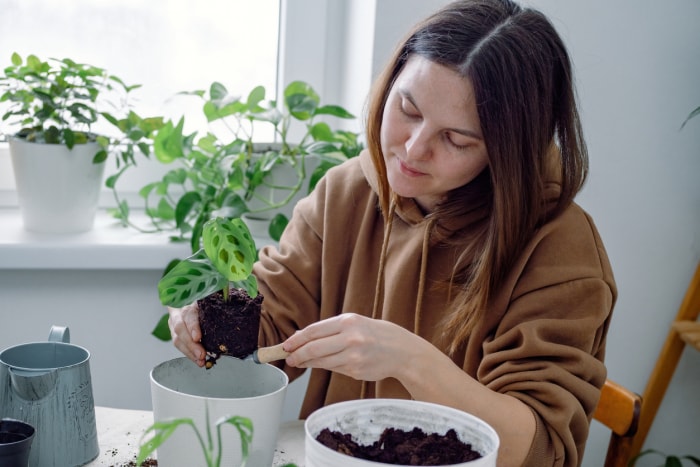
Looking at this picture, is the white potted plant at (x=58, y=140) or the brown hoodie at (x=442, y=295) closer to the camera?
the brown hoodie at (x=442, y=295)

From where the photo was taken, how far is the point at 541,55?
1.14 meters

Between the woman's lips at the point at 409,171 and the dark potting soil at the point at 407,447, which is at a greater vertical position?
the woman's lips at the point at 409,171

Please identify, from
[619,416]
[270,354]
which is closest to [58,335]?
[270,354]

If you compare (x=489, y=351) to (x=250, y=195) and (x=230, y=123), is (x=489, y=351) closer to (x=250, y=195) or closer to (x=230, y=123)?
(x=250, y=195)

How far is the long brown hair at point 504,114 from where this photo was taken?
1.11 m

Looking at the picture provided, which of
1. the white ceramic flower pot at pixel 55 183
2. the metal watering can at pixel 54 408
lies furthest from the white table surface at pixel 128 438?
the white ceramic flower pot at pixel 55 183

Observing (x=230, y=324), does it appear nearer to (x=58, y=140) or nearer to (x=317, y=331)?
(x=317, y=331)

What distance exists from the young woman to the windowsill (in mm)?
432

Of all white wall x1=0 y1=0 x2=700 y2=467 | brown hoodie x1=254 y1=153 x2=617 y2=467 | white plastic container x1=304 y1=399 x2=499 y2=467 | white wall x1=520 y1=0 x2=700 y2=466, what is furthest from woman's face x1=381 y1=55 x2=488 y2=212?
white wall x1=520 y1=0 x2=700 y2=466

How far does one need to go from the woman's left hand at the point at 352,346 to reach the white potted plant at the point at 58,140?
91 centimetres

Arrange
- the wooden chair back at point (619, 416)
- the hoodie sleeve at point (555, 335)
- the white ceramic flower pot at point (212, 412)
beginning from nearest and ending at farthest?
the white ceramic flower pot at point (212, 412), the hoodie sleeve at point (555, 335), the wooden chair back at point (619, 416)

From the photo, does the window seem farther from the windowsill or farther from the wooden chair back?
the wooden chair back

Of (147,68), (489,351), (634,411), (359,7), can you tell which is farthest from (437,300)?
(147,68)

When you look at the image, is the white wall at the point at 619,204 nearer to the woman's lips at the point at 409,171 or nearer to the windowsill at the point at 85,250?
the windowsill at the point at 85,250
